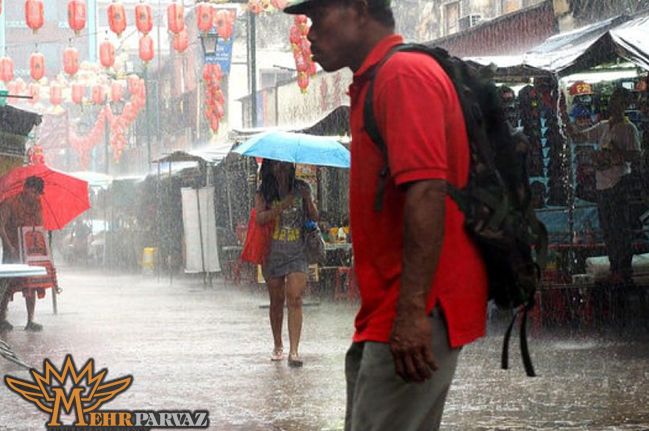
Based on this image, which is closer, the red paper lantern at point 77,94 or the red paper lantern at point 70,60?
the red paper lantern at point 70,60

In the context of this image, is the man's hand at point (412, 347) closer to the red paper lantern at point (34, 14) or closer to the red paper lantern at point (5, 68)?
the red paper lantern at point (34, 14)

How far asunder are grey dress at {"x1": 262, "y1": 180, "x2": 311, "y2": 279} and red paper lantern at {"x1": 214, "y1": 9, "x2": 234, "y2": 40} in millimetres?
19675

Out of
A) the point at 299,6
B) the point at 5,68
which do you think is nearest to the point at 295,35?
the point at 5,68

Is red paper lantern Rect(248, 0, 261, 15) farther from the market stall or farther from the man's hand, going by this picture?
the man's hand

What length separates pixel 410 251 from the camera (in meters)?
3.16

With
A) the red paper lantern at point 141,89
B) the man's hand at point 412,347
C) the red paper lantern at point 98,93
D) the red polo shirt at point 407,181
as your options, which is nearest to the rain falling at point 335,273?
the red polo shirt at point 407,181

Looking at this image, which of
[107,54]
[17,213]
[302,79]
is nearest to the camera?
[17,213]

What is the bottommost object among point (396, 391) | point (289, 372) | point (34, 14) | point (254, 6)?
point (289, 372)

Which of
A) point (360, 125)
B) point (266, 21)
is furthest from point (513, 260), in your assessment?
point (266, 21)

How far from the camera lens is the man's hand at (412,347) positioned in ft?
10.3

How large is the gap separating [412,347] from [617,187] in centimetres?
971

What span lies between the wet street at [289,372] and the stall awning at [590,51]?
257 centimetres

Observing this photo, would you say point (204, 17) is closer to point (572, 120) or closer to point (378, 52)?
point (572, 120)

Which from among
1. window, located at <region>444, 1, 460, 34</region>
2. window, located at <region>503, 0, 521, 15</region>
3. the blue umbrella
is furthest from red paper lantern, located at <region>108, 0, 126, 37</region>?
the blue umbrella
